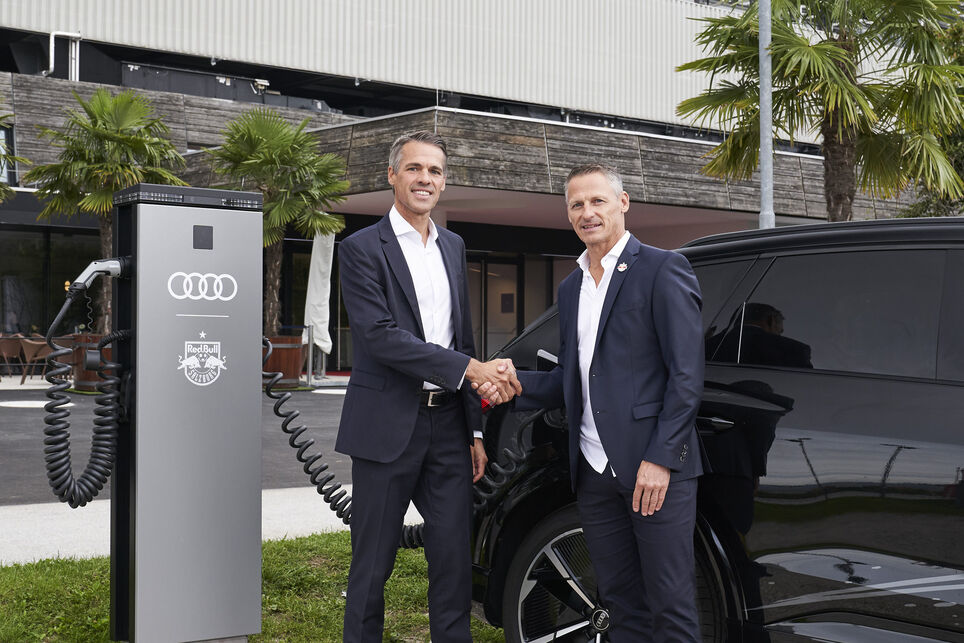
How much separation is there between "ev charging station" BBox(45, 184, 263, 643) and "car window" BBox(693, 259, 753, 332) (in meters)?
1.69

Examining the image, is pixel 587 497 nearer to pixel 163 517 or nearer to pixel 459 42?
pixel 163 517

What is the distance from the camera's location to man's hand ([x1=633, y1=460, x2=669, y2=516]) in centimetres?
283

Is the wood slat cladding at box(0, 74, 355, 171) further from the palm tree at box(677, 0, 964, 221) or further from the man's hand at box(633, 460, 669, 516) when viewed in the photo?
the man's hand at box(633, 460, 669, 516)

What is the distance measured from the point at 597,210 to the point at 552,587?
4.34ft

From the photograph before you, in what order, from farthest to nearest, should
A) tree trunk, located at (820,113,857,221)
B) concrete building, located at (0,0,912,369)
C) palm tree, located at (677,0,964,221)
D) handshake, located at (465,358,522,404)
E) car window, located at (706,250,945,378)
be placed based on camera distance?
concrete building, located at (0,0,912,369)
tree trunk, located at (820,113,857,221)
palm tree, located at (677,0,964,221)
handshake, located at (465,358,522,404)
car window, located at (706,250,945,378)

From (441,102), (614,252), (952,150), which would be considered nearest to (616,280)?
(614,252)

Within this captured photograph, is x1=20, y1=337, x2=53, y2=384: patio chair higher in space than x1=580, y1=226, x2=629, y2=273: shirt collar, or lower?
lower

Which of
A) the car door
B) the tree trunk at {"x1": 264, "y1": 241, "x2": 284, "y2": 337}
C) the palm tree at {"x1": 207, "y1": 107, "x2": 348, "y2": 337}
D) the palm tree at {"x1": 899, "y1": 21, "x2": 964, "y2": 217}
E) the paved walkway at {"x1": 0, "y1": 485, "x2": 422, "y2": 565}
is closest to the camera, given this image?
the car door

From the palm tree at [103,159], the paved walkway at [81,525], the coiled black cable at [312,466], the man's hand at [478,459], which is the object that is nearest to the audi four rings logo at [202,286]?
the coiled black cable at [312,466]

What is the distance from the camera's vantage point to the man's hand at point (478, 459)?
3.55 metres

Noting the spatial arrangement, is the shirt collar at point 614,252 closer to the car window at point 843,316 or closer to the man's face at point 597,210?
the man's face at point 597,210

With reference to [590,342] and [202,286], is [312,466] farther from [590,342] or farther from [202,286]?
[590,342]

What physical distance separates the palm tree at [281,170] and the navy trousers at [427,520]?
14055 millimetres

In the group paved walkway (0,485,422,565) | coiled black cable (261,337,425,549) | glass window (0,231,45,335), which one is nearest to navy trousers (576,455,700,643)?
coiled black cable (261,337,425,549)
